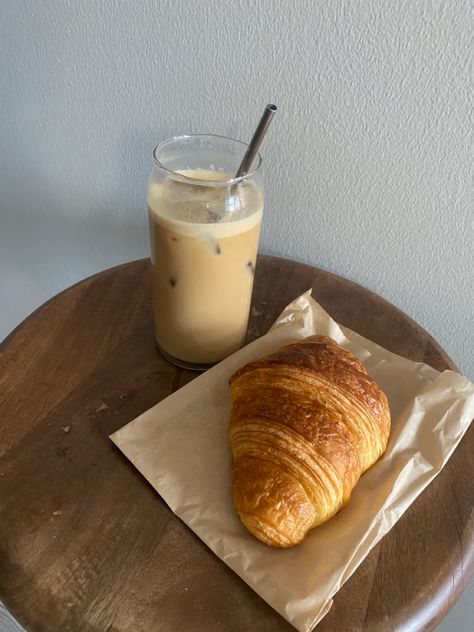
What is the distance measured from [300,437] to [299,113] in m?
0.45

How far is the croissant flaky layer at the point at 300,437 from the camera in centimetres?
52

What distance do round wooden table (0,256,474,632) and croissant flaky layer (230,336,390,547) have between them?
7 centimetres

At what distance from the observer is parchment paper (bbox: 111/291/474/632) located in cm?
50

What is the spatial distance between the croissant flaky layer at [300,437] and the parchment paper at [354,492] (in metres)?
0.02

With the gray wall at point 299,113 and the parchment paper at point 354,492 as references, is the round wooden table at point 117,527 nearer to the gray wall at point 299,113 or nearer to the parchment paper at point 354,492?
the parchment paper at point 354,492

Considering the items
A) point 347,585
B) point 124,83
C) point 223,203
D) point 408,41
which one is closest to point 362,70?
point 408,41

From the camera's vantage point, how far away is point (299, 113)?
762mm

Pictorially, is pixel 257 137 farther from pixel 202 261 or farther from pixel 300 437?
pixel 300 437

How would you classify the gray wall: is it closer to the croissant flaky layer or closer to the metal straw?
the metal straw

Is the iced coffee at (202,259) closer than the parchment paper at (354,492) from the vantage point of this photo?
No

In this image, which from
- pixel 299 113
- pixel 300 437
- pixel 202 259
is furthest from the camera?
pixel 299 113

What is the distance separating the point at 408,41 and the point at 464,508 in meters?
0.53

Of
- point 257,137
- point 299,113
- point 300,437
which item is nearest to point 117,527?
point 300,437

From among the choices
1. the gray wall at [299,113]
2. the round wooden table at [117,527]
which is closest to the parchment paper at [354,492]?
the round wooden table at [117,527]
